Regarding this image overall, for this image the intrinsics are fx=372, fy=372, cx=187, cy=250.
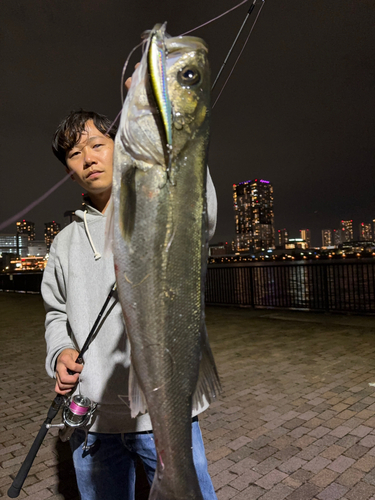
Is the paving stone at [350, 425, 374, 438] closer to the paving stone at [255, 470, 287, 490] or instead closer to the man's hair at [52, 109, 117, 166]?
the paving stone at [255, 470, 287, 490]

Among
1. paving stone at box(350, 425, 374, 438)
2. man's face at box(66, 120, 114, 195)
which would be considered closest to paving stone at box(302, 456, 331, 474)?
paving stone at box(350, 425, 374, 438)

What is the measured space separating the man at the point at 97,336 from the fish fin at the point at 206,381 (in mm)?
634

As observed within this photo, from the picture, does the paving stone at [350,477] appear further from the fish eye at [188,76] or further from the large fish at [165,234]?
the fish eye at [188,76]

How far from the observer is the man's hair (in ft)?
6.30

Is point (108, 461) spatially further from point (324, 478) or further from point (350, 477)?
point (350, 477)

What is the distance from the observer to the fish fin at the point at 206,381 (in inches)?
47.4

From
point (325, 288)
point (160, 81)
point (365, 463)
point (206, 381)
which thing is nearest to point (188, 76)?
point (160, 81)

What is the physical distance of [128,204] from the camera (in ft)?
3.56

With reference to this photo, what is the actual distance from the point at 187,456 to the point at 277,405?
13.8ft

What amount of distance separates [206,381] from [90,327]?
820 mm

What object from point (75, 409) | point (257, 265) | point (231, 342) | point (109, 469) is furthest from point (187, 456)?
point (257, 265)

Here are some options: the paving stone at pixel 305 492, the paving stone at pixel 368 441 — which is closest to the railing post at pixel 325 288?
the paving stone at pixel 368 441

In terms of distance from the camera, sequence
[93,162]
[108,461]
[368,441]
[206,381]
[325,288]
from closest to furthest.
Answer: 1. [206,381]
2. [93,162]
3. [108,461]
4. [368,441]
5. [325,288]

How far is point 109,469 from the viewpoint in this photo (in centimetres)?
186
